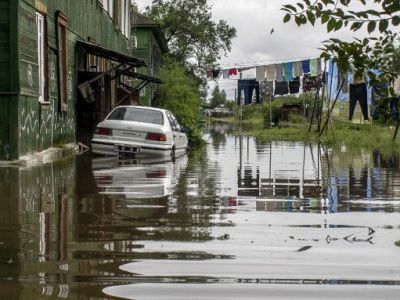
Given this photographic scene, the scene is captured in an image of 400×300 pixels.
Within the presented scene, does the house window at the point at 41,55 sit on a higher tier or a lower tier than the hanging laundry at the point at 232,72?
lower

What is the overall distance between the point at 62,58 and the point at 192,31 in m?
41.3

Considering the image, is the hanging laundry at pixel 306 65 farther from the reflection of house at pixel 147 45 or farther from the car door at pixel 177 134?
the car door at pixel 177 134

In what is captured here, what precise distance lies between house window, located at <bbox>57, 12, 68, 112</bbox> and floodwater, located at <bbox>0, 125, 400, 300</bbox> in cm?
744

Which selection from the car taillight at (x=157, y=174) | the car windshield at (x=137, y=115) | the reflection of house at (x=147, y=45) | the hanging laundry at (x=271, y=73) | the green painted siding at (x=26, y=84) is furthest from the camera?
the hanging laundry at (x=271, y=73)

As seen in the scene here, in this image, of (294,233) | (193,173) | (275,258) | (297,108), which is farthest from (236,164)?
(297,108)

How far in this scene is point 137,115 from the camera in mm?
18344

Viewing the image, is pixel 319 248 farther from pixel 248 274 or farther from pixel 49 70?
pixel 49 70

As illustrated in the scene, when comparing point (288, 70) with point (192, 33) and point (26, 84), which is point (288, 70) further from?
point (26, 84)

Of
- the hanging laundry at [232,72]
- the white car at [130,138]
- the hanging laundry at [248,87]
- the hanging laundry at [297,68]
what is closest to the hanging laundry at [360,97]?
the hanging laundry at [297,68]

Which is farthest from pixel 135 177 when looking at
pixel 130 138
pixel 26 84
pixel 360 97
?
pixel 360 97

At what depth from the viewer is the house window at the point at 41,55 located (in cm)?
1627

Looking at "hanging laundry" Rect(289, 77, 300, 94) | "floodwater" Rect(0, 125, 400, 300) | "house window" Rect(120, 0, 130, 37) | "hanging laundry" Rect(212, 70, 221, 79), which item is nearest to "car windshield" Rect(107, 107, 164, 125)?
"floodwater" Rect(0, 125, 400, 300)

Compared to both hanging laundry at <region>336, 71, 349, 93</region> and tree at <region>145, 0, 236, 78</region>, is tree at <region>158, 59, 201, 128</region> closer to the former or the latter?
hanging laundry at <region>336, 71, 349, 93</region>

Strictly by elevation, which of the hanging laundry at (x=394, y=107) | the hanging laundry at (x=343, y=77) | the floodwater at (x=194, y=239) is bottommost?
the floodwater at (x=194, y=239)
